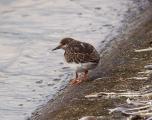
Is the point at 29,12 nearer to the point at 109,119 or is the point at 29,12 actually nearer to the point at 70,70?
the point at 70,70

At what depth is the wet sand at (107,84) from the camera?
9.94m

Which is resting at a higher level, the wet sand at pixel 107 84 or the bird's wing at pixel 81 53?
the bird's wing at pixel 81 53

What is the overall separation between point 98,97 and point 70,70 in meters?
3.41

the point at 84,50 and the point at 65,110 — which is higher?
the point at 84,50

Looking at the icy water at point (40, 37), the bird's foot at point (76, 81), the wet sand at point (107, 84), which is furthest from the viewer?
the icy water at point (40, 37)

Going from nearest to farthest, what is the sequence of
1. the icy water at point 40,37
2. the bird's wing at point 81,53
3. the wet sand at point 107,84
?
the wet sand at point 107,84 < the bird's wing at point 81,53 < the icy water at point 40,37

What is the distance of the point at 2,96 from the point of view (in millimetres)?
12359

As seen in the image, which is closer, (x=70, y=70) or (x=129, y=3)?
(x=70, y=70)

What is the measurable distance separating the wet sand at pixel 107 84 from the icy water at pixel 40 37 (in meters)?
0.61

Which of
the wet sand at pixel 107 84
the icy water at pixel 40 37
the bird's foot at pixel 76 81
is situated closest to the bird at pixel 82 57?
the bird's foot at pixel 76 81

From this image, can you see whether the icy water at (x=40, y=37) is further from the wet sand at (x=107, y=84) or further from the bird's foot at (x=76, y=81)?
the wet sand at (x=107, y=84)

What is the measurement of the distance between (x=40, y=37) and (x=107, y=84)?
5935mm

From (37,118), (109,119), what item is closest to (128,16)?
(37,118)

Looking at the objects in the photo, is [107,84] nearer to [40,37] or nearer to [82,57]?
[82,57]
